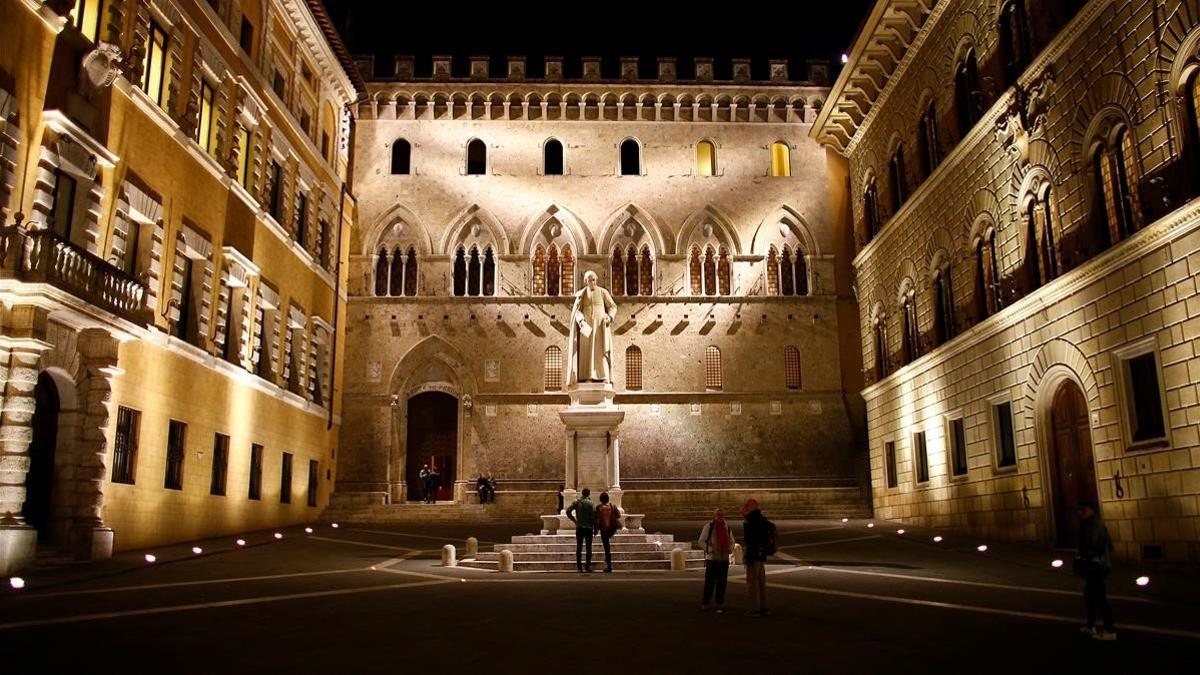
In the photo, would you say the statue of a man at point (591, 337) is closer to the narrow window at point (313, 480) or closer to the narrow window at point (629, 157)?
the narrow window at point (313, 480)

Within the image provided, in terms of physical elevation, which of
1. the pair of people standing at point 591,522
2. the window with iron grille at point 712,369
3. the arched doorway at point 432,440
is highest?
the window with iron grille at point 712,369

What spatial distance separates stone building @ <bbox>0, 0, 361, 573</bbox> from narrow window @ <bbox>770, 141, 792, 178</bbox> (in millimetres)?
18022

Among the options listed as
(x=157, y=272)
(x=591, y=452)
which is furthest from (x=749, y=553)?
(x=157, y=272)

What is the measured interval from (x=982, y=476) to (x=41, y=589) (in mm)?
19344

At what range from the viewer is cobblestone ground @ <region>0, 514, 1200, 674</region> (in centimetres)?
779

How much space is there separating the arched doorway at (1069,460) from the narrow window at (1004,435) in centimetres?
182

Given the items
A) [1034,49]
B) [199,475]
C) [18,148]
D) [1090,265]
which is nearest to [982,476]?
[1090,265]

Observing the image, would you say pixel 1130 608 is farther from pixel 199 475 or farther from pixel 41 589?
pixel 199 475

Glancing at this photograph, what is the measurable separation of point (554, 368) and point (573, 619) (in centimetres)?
2635

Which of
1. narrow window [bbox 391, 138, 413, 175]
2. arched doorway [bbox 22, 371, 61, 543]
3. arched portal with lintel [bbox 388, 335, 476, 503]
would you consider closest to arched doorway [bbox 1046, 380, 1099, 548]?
arched doorway [bbox 22, 371, 61, 543]

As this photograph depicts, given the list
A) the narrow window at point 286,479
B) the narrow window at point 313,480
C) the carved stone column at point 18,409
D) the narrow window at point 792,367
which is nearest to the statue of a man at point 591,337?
the carved stone column at point 18,409

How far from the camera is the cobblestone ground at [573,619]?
7.79m

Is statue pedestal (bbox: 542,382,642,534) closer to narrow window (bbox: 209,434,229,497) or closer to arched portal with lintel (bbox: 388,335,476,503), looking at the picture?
narrow window (bbox: 209,434,229,497)

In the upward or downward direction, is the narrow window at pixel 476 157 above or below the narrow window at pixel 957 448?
above
